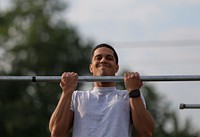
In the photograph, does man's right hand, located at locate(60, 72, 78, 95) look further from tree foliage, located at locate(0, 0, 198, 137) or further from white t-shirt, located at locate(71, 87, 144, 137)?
tree foliage, located at locate(0, 0, 198, 137)

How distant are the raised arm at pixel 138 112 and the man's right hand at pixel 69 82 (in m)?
0.37

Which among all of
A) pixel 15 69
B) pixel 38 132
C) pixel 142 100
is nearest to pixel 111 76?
pixel 142 100

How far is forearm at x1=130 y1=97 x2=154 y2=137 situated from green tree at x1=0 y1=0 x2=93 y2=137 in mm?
28635

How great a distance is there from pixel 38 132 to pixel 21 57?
4.85m

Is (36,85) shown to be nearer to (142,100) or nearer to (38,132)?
(38,132)

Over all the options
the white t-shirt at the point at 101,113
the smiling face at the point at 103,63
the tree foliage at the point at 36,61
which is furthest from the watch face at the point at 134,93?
the tree foliage at the point at 36,61

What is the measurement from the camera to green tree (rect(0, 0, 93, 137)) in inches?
1426

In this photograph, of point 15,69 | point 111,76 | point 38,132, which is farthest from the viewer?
point 15,69

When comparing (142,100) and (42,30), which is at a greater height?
(42,30)

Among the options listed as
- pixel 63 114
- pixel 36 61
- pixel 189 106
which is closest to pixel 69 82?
pixel 63 114

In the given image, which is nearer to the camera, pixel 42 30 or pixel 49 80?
pixel 49 80

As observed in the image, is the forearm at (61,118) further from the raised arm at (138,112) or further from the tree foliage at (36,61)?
the tree foliage at (36,61)

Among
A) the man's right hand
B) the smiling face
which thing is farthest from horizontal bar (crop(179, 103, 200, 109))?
the man's right hand

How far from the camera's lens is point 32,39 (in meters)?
39.4
